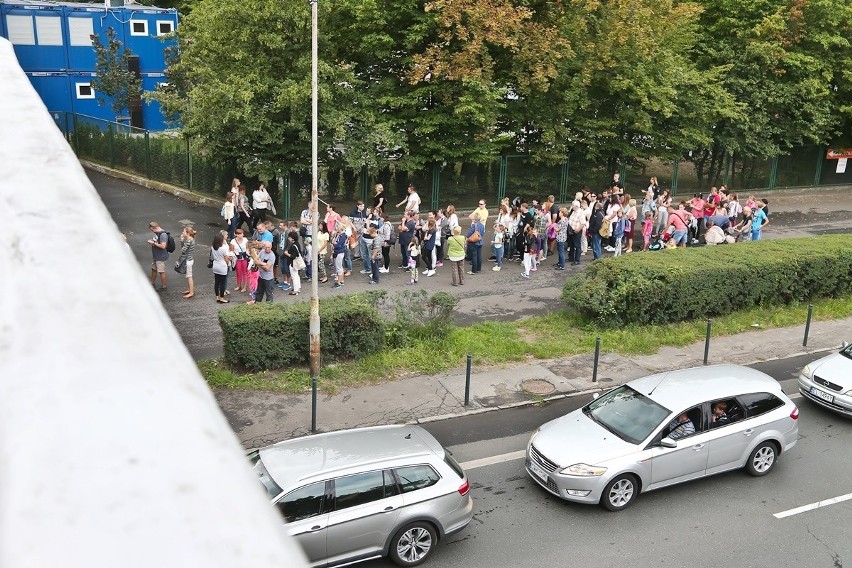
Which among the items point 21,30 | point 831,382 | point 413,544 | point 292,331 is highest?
point 21,30

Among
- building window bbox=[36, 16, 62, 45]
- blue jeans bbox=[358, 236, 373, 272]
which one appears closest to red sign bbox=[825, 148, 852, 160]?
blue jeans bbox=[358, 236, 373, 272]

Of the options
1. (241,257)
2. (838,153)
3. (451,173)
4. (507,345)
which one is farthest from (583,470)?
(838,153)

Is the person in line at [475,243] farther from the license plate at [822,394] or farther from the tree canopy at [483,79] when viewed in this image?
the license plate at [822,394]

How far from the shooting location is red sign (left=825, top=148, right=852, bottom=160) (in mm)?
36406

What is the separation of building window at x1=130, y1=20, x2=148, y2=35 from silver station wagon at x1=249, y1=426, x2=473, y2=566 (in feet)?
104

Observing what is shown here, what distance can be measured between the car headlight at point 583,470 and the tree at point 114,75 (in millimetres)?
29743

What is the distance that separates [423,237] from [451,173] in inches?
250

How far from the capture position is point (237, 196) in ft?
78.1

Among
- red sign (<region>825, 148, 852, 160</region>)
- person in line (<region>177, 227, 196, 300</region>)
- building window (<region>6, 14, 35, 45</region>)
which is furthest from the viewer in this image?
red sign (<region>825, 148, 852, 160</region>)

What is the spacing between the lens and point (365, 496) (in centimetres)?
973

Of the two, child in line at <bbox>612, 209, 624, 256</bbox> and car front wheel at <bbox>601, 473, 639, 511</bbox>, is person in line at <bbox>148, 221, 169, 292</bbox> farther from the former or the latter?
child in line at <bbox>612, 209, 624, 256</bbox>

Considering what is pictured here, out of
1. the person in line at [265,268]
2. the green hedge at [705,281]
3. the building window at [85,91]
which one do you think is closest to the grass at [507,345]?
the green hedge at [705,281]

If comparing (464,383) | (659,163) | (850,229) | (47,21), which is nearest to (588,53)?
(659,163)

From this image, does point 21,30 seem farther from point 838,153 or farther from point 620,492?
point 838,153
